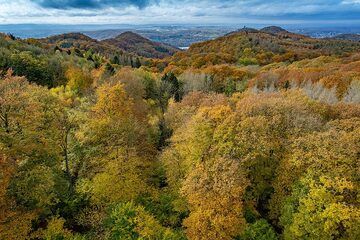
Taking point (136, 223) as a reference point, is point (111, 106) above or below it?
above

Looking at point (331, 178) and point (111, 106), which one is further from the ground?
point (111, 106)

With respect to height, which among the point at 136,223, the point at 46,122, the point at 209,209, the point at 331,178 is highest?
the point at 46,122

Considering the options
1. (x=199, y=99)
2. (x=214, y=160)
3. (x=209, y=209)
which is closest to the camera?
(x=209, y=209)

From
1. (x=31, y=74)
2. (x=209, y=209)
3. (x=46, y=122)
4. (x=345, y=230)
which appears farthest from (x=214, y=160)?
(x=31, y=74)

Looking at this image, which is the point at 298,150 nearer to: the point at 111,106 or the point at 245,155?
the point at 245,155

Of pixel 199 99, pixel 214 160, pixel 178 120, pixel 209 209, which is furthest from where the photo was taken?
pixel 199 99

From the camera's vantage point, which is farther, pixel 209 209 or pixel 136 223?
pixel 136 223

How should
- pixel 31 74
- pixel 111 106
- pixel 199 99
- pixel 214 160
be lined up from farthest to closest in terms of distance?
pixel 31 74
pixel 199 99
pixel 111 106
pixel 214 160

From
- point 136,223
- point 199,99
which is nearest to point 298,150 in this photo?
point 136,223

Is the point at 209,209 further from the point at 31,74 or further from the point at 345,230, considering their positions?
the point at 31,74
